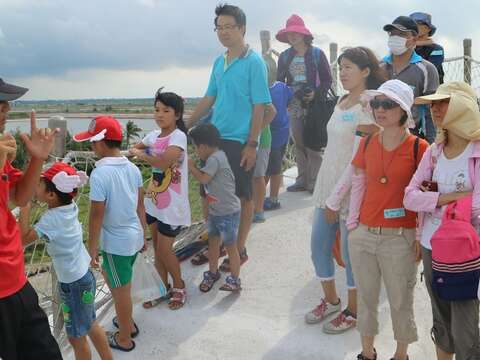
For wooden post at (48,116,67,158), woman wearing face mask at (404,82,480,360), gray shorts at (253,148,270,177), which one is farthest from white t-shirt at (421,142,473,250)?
gray shorts at (253,148,270,177)

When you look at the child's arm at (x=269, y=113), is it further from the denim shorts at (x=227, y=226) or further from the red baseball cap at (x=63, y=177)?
the red baseball cap at (x=63, y=177)

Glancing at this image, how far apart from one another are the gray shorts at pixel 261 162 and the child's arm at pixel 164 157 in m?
1.28

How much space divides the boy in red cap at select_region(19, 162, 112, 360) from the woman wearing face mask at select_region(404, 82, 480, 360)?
1.41m

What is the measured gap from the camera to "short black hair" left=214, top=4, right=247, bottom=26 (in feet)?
9.59

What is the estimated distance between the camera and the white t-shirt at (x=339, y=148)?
243 cm

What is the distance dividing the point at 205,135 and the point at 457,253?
156 centimetres

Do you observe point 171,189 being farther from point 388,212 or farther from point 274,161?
point 274,161

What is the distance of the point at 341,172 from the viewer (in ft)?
8.28

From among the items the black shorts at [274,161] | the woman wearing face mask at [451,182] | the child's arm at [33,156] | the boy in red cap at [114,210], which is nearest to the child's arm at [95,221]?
the boy in red cap at [114,210]

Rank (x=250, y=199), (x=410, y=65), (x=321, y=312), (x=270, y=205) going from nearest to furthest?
(x=321, y=312) → (x=410, y=65) → (x=250, y=199) → (x=270, y=205)

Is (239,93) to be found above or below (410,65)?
below

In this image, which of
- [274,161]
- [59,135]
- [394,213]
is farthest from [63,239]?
[274,161]

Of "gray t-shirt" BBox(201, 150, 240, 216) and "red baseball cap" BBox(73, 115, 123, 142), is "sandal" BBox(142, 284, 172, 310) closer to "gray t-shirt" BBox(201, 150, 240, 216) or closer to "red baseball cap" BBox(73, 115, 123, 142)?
"gray t-shirt" BBox(201, 150, 240, 216)

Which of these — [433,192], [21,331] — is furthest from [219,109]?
[21,331]
